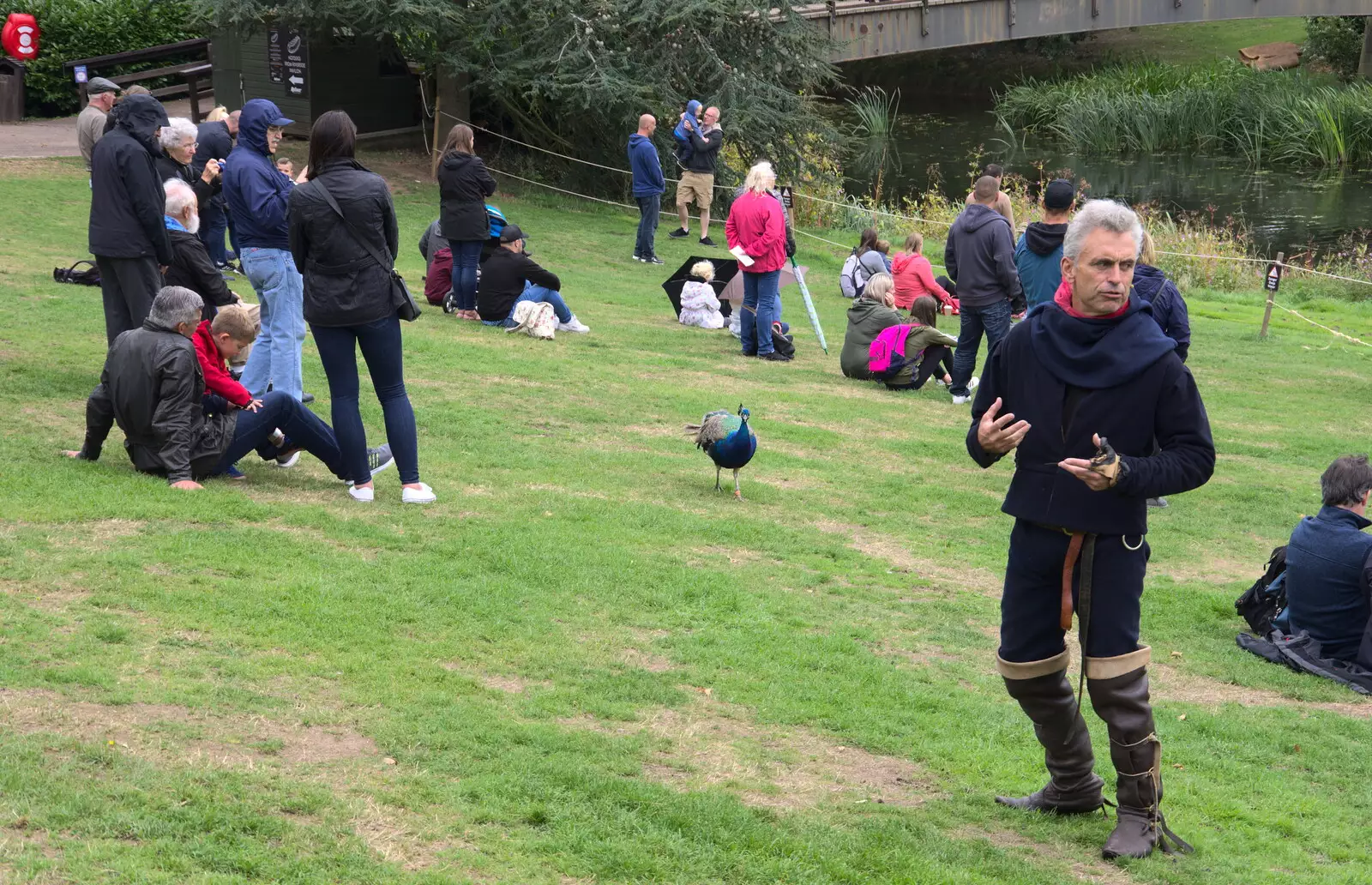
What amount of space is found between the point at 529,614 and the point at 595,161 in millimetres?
19342

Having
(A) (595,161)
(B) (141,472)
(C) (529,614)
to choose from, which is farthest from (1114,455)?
(A) (595,161)

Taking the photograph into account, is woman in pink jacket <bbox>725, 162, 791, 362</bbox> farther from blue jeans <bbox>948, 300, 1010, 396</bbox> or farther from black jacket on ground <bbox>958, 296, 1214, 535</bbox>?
black jacket on ground <bbox>958, 296, 1214, 535</bbox>

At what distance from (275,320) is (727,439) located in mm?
2964

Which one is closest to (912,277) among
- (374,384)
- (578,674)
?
(374,384)

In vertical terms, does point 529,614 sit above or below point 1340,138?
below

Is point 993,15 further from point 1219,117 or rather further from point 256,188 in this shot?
point 256,188

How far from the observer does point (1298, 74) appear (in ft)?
145

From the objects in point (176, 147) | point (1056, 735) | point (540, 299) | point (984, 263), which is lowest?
point (1056, 735)

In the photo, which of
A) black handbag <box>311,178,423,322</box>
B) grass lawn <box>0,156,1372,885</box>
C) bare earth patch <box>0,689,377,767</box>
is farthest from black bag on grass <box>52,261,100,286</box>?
bare earth patch <box>0,689,377,767</box>

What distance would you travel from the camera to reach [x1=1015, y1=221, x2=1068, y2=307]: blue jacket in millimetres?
10547

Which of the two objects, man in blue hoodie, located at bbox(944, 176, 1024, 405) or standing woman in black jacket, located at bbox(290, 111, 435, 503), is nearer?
standing woman in black jacket, located at bbox(290, 111, 435, 503)

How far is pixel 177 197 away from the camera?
372 inches

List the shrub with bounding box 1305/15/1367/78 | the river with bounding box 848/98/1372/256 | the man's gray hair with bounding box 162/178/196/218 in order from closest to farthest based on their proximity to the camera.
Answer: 1. the man's gray hair with bounding box 162/178/196/218
2. the river with bounding box 848/98/1372/256
3. the shrub with bounding box 1305/15/1367/78

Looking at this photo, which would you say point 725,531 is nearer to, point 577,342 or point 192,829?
point 192,829
